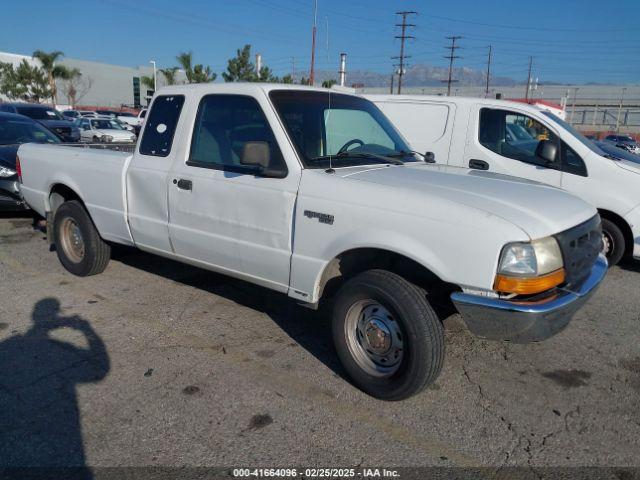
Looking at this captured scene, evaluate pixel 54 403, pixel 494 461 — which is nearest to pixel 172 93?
pixel 54 403

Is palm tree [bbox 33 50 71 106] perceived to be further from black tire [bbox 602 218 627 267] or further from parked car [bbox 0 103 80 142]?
black tire [bbox 602 218 627 267]

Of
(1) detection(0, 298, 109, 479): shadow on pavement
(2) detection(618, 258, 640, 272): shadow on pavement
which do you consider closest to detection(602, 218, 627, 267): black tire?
(2) detection(618, 258, 640, 272): shadow on pavement

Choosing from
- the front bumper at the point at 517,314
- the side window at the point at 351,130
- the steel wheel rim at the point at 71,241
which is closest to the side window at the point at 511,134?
the side window at the point at 351,130

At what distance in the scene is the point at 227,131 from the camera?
14.0 feet

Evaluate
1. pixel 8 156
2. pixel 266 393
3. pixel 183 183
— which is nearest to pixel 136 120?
pixel 8 156

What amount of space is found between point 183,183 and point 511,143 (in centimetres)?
453

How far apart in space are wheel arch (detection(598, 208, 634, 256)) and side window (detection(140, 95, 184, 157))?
5.00 metres

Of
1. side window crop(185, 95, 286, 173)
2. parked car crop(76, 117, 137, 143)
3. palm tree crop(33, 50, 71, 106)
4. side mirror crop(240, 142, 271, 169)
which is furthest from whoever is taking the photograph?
palm tree crop(33, 50, 71, 106)

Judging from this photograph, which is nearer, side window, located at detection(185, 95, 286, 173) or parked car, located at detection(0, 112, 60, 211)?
side window, located at detection(185, 95, 286, 173)

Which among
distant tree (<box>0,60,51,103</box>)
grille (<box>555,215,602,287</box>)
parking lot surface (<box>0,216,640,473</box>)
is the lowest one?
parking lot surface (<box>0,216,640,473</box>)

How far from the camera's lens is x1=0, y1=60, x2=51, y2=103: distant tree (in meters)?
49.1

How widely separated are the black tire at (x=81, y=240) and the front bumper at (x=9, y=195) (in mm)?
2450

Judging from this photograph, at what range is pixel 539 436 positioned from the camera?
10.2 ft

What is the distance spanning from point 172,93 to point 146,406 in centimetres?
270
